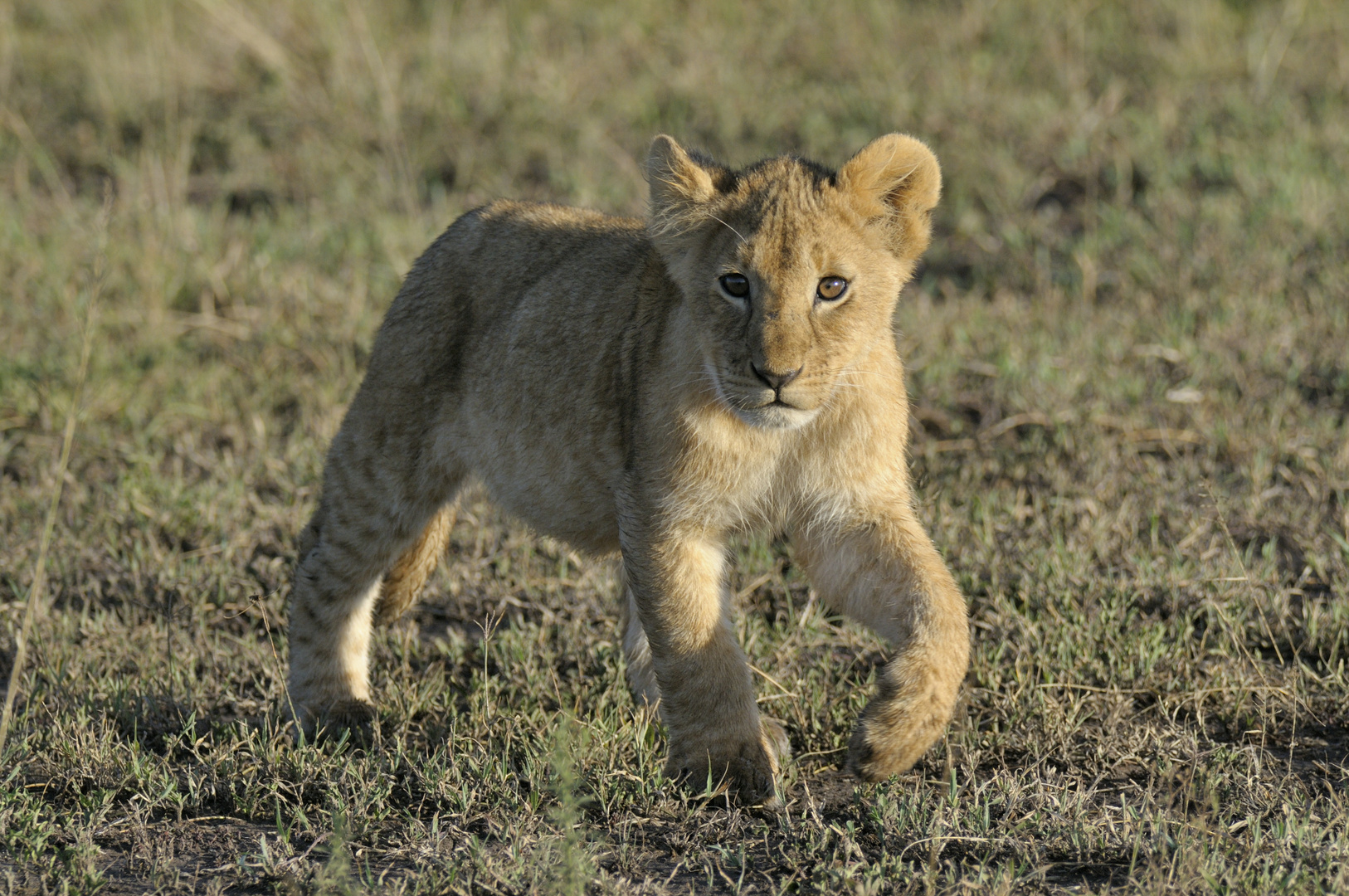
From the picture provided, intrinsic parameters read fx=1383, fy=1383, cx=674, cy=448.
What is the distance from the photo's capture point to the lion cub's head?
3357 mm

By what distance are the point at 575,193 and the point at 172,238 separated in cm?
214

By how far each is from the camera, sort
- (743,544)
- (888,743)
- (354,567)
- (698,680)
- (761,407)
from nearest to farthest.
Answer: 1. (888,743)
2. (761,407)
3. (698,680)
4. (743,544)
5. (354,567)

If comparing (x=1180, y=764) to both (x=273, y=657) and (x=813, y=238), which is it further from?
(x=273, y=657)

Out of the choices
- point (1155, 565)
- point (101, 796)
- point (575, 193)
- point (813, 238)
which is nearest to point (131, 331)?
point (575, 193)

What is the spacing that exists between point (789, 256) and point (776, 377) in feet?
1.07

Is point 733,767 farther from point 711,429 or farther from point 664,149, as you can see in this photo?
point 664,149

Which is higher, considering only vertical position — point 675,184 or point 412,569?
point 675,184

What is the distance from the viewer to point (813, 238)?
11.2ft

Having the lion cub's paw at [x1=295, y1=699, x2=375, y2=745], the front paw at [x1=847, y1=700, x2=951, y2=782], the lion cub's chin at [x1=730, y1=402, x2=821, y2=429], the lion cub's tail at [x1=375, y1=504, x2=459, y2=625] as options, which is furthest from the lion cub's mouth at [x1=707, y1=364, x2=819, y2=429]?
the lion cub's paw at [x1=295, y1=699, x2=375, y2=745]

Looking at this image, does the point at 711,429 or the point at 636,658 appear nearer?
the point at 711,429

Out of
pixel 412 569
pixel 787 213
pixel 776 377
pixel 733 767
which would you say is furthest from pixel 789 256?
pixel 412 569

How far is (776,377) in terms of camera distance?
329 centimetres

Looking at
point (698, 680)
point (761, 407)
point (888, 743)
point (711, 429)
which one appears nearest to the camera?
point (888, 743)

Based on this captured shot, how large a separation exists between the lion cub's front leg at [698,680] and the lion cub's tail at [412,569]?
43.5 inches
